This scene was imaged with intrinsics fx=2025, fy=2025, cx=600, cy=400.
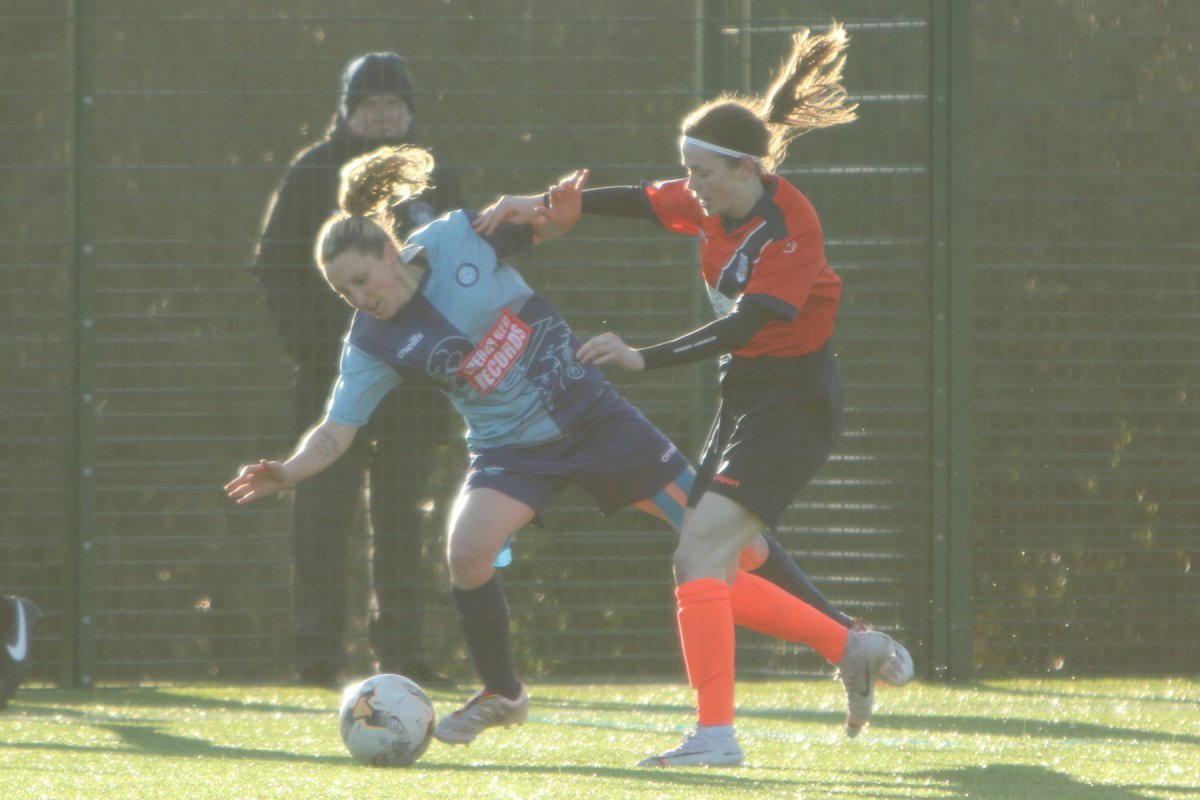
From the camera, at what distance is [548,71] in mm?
7906

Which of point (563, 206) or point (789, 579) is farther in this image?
point (789, 579)

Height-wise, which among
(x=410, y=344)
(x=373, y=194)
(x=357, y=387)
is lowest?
(x=357, y=387)

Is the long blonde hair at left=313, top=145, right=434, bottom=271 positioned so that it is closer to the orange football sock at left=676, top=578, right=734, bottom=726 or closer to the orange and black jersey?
the orange and black jersey

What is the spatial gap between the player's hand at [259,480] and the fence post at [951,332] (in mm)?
2938

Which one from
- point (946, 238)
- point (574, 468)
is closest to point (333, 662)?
point (574, 468)

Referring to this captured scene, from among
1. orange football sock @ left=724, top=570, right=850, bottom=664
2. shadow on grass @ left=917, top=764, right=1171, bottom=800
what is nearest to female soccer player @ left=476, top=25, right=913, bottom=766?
orange football sock @ left=724, top=570, right=850, bottom=664

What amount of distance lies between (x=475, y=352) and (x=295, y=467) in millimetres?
592

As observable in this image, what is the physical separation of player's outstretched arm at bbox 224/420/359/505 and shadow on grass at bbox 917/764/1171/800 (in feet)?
5.40

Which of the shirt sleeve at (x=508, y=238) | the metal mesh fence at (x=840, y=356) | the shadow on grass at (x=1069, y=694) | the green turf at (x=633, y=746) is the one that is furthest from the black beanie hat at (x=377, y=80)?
the shadow on grass at (x=1069, y=694)

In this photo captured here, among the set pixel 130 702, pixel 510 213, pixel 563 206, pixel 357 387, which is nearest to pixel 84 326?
pixel 130 702

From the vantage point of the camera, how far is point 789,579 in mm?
5562

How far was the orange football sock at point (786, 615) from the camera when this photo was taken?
532cm

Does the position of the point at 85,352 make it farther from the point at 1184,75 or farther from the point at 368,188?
the point at 1184,75

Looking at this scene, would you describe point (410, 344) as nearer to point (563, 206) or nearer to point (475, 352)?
point (475, 352)
